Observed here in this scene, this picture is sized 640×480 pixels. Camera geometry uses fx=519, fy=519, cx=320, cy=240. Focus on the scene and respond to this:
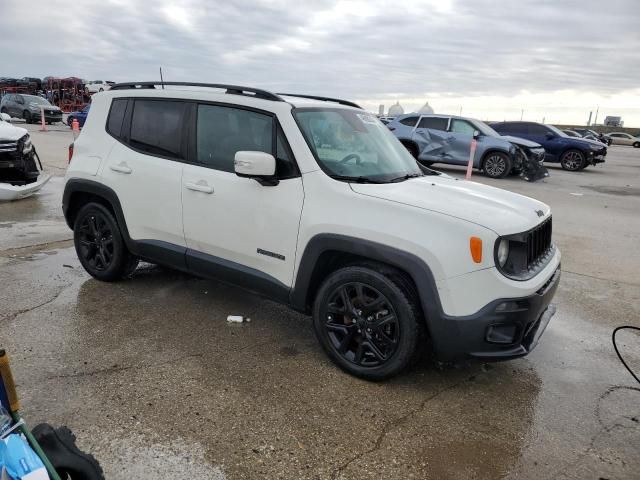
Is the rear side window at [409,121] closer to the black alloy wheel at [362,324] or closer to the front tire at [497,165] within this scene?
the front tire at [497,165]

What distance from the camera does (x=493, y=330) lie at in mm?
2977

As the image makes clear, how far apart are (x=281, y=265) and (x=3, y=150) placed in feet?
20.9

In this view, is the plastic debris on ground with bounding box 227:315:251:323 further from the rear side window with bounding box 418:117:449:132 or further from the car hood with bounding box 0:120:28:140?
the rear side window with bounding box 418:117:449:132

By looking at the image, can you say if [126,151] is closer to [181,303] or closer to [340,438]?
[181,303]

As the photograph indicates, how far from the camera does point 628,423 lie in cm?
304

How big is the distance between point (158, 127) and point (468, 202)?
2.58 meters

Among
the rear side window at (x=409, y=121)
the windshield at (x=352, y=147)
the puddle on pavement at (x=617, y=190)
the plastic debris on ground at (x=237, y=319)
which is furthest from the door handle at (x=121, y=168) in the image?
the puddle on pavement at (x=617, y=190)

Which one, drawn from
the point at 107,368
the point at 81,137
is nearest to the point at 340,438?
the point at 107,368

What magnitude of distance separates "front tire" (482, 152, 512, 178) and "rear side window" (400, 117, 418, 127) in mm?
2294

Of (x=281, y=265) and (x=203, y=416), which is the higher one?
(x=281, y=265)

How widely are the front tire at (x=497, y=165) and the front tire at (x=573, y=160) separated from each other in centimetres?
491

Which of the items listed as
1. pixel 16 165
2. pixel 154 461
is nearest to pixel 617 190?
pixel 16 165

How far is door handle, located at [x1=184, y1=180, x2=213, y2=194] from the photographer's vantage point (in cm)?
383

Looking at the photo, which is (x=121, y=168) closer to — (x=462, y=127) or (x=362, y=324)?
(x=362, y=324)
